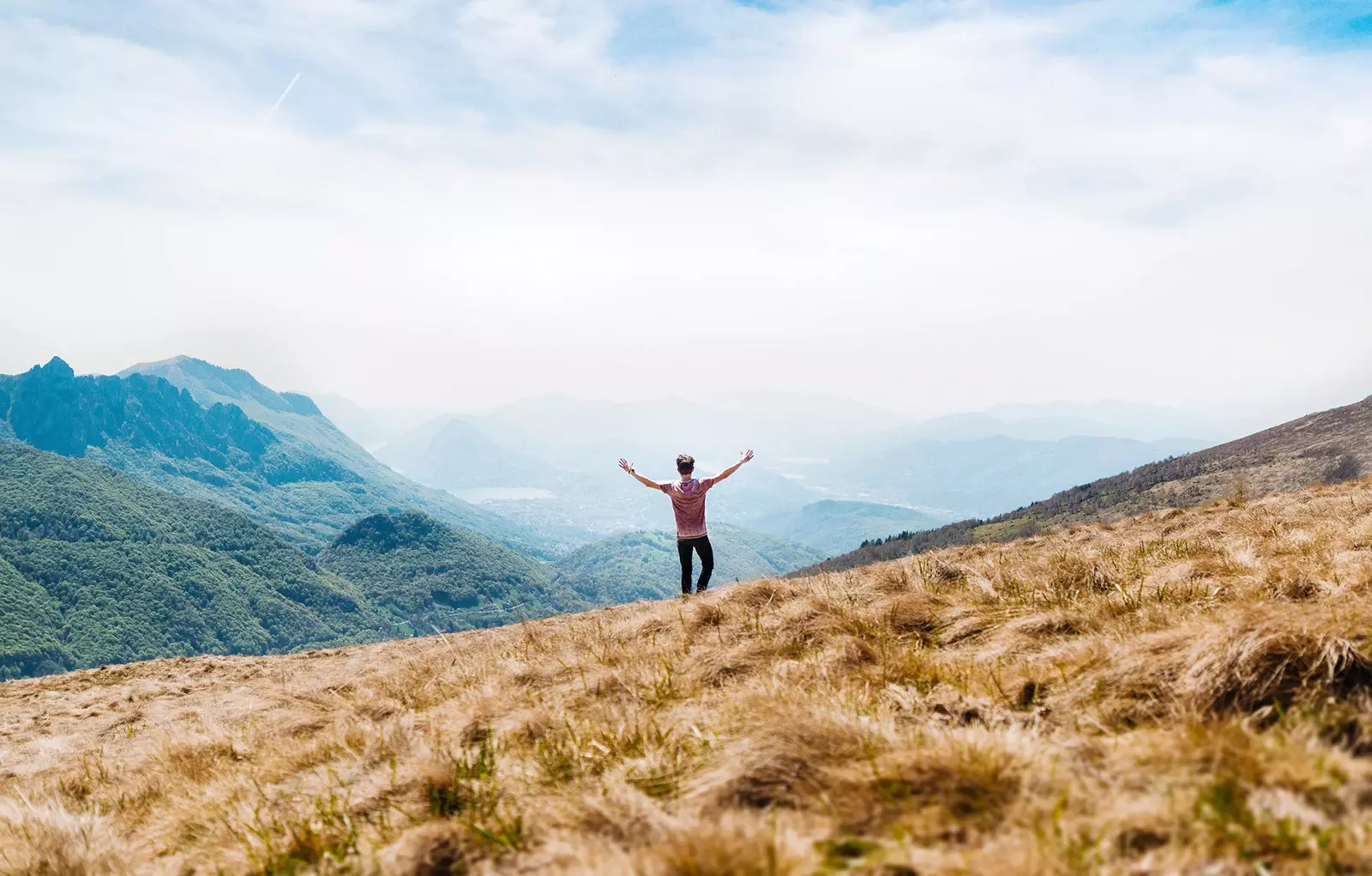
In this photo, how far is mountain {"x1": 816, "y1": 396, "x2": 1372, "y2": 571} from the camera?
5031 centimetres

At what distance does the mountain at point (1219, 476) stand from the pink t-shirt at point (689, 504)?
19.6m

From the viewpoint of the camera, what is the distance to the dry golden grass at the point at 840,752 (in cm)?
268

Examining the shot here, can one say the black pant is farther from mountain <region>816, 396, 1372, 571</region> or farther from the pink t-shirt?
mountain <region>816, 396, 1372, 571</region>

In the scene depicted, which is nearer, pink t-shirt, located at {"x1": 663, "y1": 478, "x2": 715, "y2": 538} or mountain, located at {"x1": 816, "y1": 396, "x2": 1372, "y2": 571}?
pink t-shirt, located at {"x1": 663, "y1": 478, "x2": 715, "y2": 538}

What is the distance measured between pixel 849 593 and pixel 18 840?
7772 mm

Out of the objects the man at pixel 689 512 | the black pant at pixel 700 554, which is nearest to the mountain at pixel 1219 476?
the black pant at pixel 700 554

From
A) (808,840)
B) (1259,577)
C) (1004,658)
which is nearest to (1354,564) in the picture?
(1259,577)

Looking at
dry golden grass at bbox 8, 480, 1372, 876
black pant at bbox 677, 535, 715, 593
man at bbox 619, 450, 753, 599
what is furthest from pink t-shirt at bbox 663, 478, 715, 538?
dry golden grass at bbox 8, 480, 1372, 876

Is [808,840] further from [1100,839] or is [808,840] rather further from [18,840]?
[18,840]

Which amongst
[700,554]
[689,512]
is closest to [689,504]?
[689,512]

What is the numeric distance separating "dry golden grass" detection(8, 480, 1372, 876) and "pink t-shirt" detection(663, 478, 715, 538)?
4984 mm

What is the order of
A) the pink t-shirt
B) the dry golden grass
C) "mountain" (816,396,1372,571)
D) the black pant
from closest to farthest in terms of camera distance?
1. the dry golden grass
2. the black pant
3. the pink t-shirt
4. "mountain" (816,396,1372,571)

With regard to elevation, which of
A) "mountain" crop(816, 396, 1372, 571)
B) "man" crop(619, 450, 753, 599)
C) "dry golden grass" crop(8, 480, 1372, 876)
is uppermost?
"man" crop(619, 450, 753, 599)

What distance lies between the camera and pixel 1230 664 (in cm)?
367
